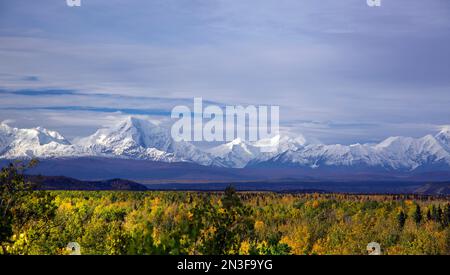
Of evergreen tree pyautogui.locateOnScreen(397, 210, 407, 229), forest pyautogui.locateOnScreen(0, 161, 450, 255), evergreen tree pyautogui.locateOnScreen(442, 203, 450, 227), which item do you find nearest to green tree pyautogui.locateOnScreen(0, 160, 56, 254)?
forest pyautogui.locateOnScreen(0, 161, 450, 255)

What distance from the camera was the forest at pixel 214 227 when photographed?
17438 millimetres

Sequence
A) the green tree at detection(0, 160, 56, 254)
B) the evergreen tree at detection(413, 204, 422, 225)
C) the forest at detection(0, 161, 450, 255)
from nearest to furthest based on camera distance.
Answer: the forest at detection(0, 161, 450, 255), the green tree at detection(0, 160, 56, 254), the evergreen tree at detection(413, 204, 422, 225)

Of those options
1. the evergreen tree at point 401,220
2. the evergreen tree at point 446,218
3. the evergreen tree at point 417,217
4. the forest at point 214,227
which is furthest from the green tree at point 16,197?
the evergreen tree at point 417,217

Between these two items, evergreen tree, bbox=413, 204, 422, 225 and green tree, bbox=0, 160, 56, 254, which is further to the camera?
evergreen tree, bbox=413, 204, 422, 225

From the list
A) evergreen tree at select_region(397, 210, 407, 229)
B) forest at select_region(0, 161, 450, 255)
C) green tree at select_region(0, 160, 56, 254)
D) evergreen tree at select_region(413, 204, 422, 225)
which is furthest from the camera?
evergreen tree at select_region(413, 204, 422, 225)

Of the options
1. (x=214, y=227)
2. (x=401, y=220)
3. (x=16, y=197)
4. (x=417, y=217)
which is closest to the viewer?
(x=214, y=227)

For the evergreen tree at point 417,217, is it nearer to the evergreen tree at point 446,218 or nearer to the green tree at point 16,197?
the evergreen tree at point 446,218

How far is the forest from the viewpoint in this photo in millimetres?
17438

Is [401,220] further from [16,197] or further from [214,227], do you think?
[16,197]

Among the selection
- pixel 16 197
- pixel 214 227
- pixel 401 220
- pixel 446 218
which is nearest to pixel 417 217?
pixel 446 218

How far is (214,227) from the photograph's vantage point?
17.7 metres

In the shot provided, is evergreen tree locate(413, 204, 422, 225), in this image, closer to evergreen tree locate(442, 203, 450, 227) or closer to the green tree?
evergreen tree locate(442, 203, 450, 227)

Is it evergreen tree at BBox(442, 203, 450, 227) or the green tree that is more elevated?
the green tree
